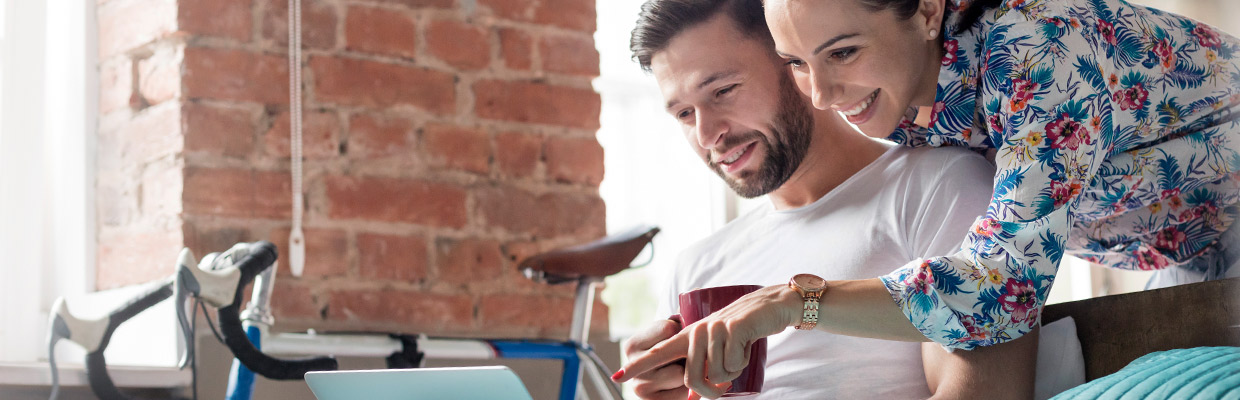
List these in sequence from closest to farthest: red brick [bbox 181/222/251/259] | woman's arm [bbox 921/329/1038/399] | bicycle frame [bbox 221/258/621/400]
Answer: woman's arm [bbox 921/329/1038/399], bicycle frame [bbox 221/258/621/400], red brick [bbox 181/222/251/259]

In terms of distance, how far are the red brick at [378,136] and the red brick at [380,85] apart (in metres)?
0.03

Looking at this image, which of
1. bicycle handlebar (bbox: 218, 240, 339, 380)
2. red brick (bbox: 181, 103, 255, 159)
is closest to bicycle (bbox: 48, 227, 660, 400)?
bicycle handlebar (bbox: 218, 240, 339, 380)

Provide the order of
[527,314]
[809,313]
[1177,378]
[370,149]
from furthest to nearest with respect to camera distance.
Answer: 1. [527,314]
2. [370,149]
3. [809,313]
4. [1177,378]

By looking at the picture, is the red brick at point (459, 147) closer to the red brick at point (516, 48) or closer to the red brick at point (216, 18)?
the red brick at point (516, 48)

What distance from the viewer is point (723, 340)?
760 mm

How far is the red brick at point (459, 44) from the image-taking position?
181cm

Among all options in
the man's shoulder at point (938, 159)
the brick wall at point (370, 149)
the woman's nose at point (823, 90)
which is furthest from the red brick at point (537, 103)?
the woman's nose at point (823, 90)

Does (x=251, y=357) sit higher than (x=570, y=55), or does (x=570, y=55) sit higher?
(x=570, y=55)

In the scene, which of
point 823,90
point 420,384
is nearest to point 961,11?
point 823,90

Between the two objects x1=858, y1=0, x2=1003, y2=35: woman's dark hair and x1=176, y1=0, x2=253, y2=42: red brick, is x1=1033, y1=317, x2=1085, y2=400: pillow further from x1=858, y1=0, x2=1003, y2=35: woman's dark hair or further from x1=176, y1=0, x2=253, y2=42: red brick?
x1=176, y1=0, x2=253, y2=42: red brick

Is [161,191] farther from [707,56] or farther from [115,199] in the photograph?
[707,56]

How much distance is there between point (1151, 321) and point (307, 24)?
132cm

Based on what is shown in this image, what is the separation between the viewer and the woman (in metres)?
0.79

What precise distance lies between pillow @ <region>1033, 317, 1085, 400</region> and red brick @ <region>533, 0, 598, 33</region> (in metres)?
1.22
